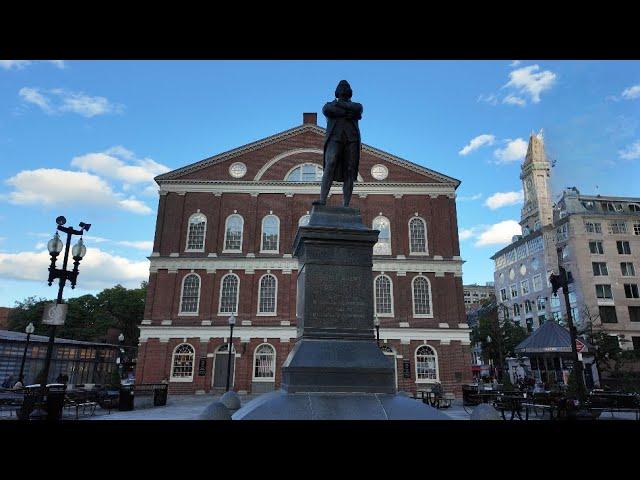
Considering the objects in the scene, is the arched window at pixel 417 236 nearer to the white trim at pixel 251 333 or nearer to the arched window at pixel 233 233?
the white trim at pixel 251 333

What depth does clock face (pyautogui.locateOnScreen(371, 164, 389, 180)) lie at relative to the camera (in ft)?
112

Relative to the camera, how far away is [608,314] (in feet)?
158

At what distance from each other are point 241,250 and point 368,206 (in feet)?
34.9

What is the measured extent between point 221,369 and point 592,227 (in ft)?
160

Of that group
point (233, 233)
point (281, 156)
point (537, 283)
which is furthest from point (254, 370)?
point (537, 283)

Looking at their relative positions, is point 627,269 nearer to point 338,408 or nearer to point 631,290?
point 631,290

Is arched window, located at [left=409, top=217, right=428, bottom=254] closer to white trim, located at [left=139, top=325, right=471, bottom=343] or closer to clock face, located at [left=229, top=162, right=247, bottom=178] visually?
white trim, located at [left=139, top=325, right=471, bottom=343]

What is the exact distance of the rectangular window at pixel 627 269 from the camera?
49.8 metres

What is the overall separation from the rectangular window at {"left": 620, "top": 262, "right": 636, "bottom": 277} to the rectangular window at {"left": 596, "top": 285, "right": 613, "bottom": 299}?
2.84m

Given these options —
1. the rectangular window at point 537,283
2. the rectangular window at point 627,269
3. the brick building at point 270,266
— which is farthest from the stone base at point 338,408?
the rectangular window at point 537,283

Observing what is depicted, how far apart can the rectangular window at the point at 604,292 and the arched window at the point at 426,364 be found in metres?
31.2
